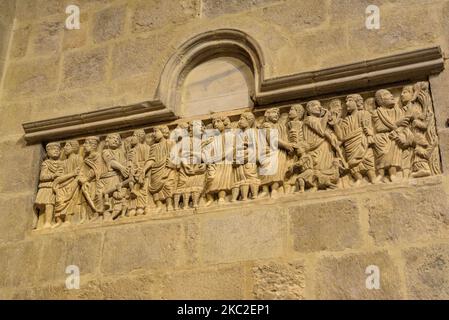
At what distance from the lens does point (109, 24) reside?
18.5ft

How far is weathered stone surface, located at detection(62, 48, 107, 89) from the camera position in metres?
5.42

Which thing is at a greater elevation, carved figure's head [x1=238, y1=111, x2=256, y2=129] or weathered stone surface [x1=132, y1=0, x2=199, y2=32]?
weathered stone surface [x1=132, y1=0, x2=199, y2=32]

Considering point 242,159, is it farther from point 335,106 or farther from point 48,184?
point 48,184

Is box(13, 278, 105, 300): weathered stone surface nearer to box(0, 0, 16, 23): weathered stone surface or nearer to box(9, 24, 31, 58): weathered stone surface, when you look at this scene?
box(9, 24, 31, 58): weathered stone surface

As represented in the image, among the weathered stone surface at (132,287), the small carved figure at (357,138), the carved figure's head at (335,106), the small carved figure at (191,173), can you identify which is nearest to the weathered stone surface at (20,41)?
the small carved figure at (191,173)

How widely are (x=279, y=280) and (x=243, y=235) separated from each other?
0.38m

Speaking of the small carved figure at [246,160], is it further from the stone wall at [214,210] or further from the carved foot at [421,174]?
the carved foot at [421,174]

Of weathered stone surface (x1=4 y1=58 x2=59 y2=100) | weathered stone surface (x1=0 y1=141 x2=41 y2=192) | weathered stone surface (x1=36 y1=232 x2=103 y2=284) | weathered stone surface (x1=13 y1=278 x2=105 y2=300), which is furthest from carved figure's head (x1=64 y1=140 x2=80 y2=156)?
weathered stone surface (x1=13 y1=278 x2=105 y2=300)

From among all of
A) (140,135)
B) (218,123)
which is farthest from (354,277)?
(140,135)

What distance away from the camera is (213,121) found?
486 cm
